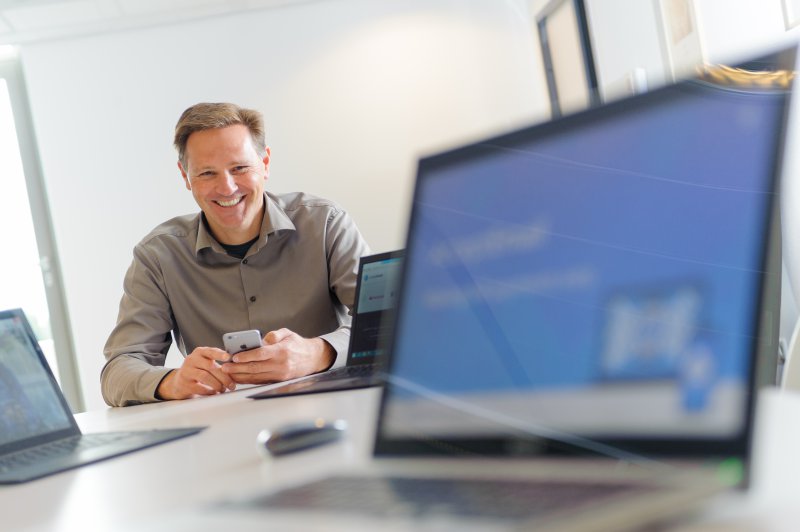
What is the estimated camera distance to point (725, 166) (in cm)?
50

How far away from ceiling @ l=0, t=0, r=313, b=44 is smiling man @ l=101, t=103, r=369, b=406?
313 centimetres

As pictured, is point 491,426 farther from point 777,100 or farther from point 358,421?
point 358,421

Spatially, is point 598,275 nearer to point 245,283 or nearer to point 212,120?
point 245,283

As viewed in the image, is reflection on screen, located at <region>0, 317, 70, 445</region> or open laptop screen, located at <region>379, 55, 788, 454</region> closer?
open laptop screen, located at <region>379, 55, 788, 454</region>

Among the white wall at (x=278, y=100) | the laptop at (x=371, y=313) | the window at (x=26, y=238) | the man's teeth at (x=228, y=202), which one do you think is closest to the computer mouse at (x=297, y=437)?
the laptop at (x=371, y=313)

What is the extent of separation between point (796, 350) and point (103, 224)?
5.07 meters

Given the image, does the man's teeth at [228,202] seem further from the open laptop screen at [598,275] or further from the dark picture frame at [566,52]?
the dark picture frame at [566,52]

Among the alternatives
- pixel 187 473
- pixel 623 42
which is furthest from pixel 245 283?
pixel 623 42

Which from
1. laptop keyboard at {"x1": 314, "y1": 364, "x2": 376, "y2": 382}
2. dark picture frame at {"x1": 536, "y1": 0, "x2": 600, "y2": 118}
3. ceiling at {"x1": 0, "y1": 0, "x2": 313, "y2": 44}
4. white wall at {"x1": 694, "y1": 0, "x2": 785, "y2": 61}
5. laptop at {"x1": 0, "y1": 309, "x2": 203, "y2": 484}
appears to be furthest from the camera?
ceiling at {"x1": 0, "y1": 0, "x2": 313, "y2": 44}

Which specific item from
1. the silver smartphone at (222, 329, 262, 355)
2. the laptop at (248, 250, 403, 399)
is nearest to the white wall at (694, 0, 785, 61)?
the laptop at (248, 250, 403, 399)

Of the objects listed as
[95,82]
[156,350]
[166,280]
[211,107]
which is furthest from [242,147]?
[95,82]

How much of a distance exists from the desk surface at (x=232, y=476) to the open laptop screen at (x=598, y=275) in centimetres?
6

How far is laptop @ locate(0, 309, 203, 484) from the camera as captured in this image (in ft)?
3.82

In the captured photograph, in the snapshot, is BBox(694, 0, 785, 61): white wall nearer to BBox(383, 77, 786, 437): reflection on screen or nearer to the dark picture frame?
the dark picture frame
